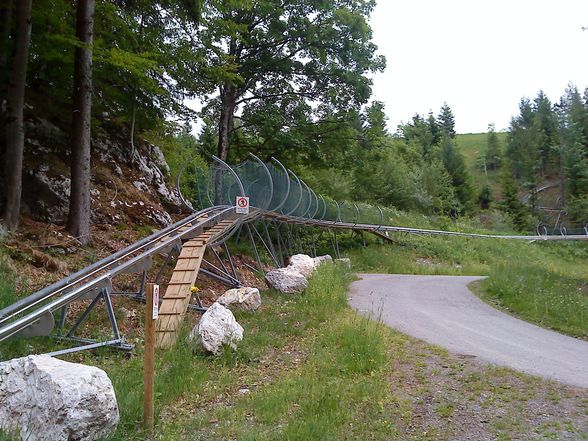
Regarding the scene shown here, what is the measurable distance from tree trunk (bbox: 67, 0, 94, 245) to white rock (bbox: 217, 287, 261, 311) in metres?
2.92

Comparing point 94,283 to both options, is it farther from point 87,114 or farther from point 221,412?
point 87,114

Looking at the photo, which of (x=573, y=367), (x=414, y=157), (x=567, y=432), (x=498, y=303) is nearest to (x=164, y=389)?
(x=567, y=432)

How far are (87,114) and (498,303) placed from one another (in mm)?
9913

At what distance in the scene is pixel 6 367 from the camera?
3936 mm

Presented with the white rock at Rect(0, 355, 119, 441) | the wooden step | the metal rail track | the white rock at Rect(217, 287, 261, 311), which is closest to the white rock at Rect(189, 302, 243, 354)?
the wooden step

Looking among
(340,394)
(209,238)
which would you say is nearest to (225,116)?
(209,238)

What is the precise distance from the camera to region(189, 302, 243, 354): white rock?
6492mm

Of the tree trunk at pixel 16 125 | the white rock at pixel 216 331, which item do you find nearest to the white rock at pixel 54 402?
the white rock at pixel 216 331

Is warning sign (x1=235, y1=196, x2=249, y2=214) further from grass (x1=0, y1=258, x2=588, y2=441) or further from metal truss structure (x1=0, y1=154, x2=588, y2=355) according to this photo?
grass (x1=0, y1=258, x2=588, y2=441)

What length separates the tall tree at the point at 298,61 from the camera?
19.3 meters

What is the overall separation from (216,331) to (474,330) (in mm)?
4853

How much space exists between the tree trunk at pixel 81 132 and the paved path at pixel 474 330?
572 centimetres

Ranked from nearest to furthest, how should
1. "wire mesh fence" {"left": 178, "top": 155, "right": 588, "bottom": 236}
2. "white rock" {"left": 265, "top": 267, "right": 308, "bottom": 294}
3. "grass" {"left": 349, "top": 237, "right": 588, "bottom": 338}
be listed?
"grass" {"left": 349, "top": 237, "right": 588, "bottom": 338}, "white rock" {"left": 265, "top": 267, "right": 308, "bottom": 294}, "wire mesh fence" {"left": 178, "top": 155, "right": 588, "bottom": 236}

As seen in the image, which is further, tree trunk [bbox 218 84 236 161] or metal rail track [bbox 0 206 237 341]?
tree trunk [bbox 218 84 236 161]
